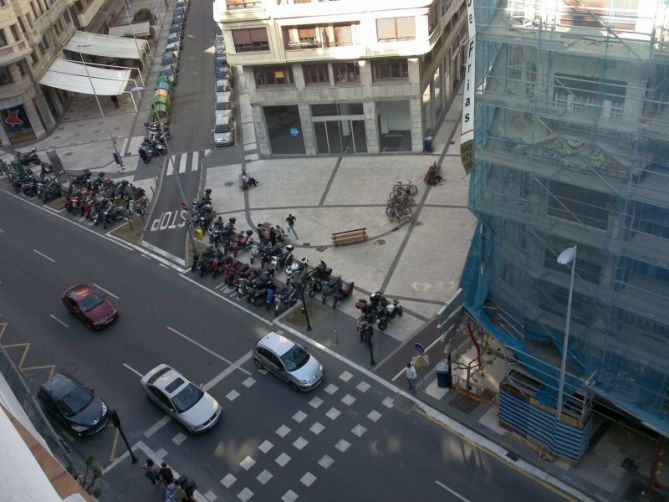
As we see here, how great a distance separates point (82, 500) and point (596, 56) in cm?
1603

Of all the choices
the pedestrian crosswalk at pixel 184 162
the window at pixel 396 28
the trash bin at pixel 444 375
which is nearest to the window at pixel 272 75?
the window at pixel 396 28

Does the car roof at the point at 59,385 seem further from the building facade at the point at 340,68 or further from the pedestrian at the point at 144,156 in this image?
the pedestrian at the point at 144,156

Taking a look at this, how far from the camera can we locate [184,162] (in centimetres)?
4619

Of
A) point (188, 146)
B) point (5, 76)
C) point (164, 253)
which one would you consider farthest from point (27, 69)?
point (164, 253)

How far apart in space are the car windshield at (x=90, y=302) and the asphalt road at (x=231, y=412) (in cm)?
105

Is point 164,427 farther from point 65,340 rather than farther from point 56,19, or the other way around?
point 56,19

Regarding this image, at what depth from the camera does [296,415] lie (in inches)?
961

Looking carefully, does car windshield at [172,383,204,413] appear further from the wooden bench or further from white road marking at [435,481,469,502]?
the wooden bench

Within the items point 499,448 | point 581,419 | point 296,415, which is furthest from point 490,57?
point 296,415

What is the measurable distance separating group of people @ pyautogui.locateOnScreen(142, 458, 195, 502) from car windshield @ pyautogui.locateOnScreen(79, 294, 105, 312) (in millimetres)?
10613

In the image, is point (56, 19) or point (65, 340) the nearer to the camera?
point (65, 340)

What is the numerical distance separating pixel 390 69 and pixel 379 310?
59.2 ft

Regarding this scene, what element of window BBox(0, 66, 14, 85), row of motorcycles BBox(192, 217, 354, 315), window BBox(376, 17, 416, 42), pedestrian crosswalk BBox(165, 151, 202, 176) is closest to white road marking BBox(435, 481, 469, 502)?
row of motorcycles BBox(192, 217, 354, 315)

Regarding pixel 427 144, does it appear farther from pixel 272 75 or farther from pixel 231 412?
pixel 231 412
